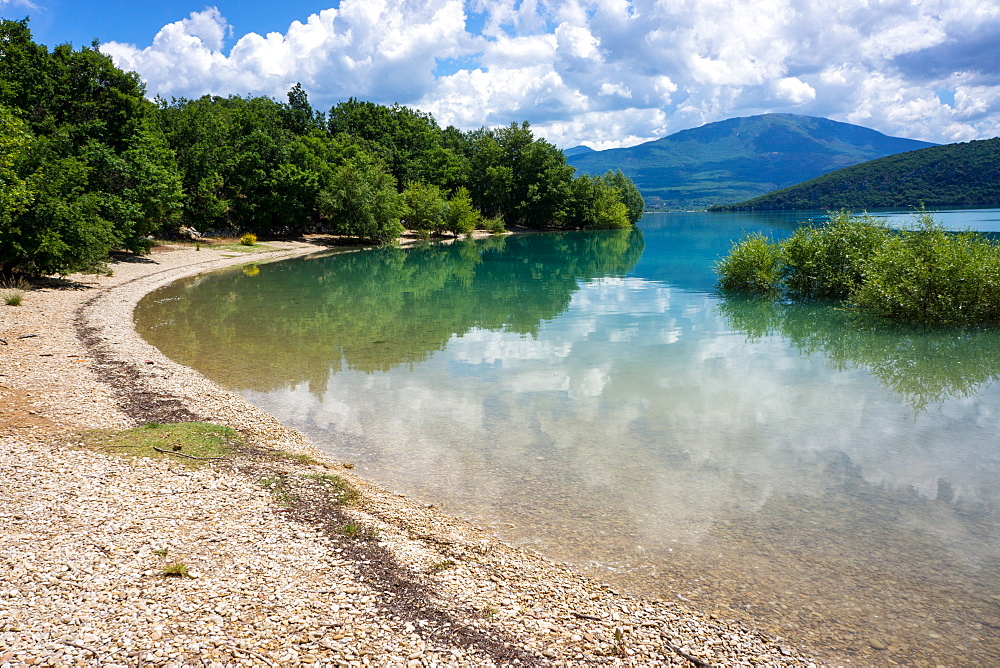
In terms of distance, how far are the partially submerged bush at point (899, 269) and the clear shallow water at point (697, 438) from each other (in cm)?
171

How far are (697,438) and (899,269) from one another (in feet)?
61.5

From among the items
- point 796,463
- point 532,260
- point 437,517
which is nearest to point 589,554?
point 437,517

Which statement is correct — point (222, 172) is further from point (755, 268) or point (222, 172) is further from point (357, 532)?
point (357, 532)

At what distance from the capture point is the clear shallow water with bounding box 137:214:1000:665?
8039 millimetres

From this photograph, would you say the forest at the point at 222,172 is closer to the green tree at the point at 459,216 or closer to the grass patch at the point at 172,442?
the green tree at the point at 459,216

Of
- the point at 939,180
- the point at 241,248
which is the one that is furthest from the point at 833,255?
the point at 939,180

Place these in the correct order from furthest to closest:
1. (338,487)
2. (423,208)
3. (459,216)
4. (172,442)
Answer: (459,216) < (423,208) < (172,442) < (338,487)

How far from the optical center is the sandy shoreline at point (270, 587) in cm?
575

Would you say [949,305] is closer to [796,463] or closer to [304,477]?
[796,463]

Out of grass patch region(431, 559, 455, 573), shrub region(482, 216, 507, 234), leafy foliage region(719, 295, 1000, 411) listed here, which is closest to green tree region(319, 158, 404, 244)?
shrub region(482, 216, 507, 234)

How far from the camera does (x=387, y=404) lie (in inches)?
616

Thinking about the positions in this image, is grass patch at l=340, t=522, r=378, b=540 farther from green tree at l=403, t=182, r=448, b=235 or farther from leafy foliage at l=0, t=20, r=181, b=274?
green tree at l=403, t=182, r=448, b=235

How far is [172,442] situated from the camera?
37.2ft

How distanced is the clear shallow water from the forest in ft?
22.1
